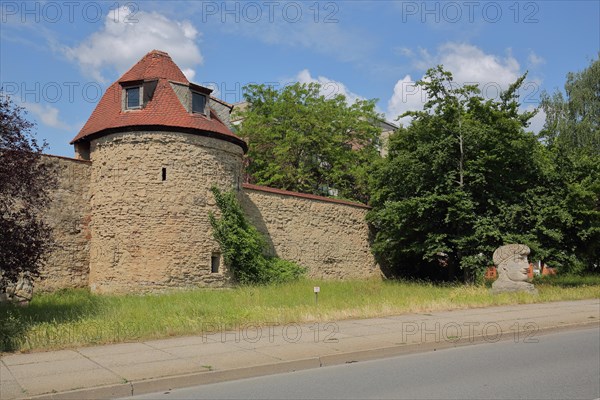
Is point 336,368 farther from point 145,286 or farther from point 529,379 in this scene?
point 145,286

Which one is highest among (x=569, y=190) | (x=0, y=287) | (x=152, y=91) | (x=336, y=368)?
(x=152, y=91)

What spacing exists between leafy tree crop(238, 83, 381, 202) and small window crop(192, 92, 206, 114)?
13.1 m

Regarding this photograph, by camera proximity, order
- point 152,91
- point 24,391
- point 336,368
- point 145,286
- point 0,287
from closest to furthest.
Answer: point 24,391, point 336,368, point 0,287, point 145,286, point 152,91

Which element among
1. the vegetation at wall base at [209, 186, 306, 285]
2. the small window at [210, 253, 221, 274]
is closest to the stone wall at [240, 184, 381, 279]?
the vegetation at wall base at [209, 186, 306, 285]

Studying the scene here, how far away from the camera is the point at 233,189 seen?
2253 cm

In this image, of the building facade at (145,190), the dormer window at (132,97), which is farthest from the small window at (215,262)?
the dormer window at (132,97)

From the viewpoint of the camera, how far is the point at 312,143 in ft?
119

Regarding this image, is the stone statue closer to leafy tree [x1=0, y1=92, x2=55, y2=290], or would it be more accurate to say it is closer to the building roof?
the building roof

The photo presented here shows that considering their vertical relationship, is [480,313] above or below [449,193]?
below

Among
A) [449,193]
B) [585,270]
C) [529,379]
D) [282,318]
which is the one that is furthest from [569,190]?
[529,379]

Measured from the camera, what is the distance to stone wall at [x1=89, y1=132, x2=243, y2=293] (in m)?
20.3

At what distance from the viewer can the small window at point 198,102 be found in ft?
72.3

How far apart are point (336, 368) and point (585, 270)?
30.1 m

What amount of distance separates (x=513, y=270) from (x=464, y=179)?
24.4 feet
